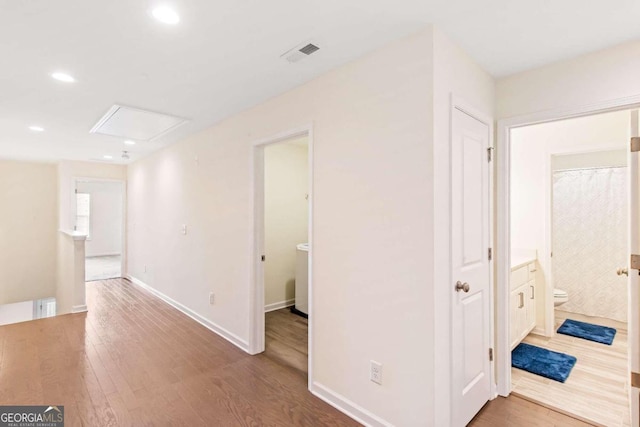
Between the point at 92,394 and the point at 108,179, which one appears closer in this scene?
the point at 92,394

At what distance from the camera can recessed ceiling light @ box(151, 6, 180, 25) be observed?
1602mm

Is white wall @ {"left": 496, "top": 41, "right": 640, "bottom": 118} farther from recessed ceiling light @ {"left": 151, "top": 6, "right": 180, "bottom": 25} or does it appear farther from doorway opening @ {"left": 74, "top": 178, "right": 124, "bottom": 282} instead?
doorway opening @ {"left": 74, "top": 178, "right": 124, "bottom": 282}

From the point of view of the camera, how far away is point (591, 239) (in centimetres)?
406

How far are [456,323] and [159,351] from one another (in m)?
2.81

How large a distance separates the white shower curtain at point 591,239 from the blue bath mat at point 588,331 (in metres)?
0.42

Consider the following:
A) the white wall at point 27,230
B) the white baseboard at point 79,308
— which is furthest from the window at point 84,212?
the white baseboard at point 79,308

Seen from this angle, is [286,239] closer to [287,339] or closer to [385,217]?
[287,339]

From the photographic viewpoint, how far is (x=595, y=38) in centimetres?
184

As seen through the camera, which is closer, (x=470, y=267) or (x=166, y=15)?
(x=166, y=15)

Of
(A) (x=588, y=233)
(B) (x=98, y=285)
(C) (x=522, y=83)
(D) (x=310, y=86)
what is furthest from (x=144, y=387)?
(A) (x=588, y=233)

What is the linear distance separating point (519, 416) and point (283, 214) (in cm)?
349

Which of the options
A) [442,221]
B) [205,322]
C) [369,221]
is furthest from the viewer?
[205,322]

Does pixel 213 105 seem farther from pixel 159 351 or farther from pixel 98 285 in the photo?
pixel 98 285

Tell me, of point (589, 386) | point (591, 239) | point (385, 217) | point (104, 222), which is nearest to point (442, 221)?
point (385, 217)
